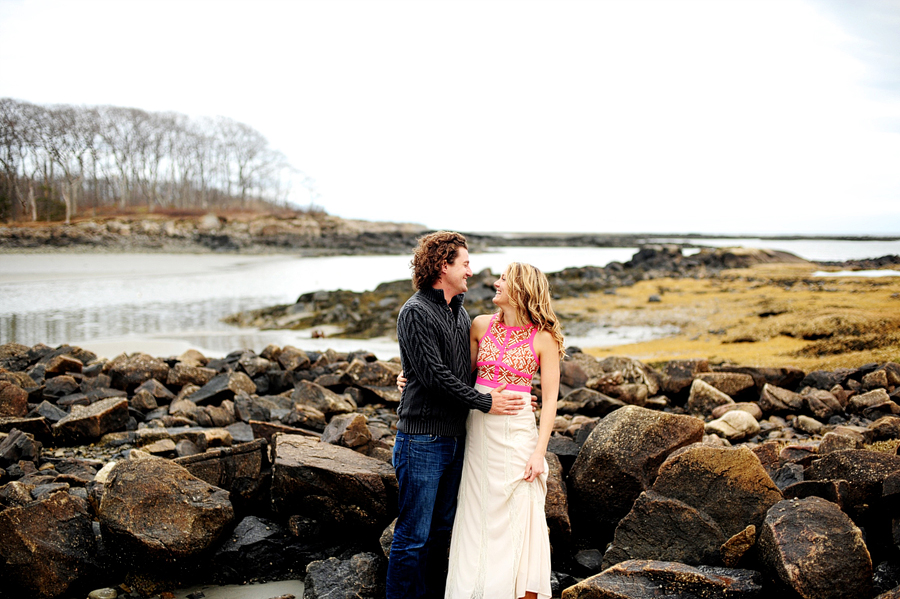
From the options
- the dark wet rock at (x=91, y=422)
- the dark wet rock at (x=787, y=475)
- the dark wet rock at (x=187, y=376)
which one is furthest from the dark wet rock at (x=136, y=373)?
the dark wet rock at (x=787, y=475)

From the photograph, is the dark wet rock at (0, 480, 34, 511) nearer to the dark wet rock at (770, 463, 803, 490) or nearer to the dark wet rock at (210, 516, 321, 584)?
the dark wet rock at (210, 516, 321, 584)

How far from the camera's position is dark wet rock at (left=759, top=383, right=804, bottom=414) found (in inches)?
325

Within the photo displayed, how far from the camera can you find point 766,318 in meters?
17.6

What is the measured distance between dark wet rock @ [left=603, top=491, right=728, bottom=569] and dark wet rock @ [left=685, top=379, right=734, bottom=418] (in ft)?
15.2

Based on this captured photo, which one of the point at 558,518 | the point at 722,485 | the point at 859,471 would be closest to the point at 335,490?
the point at 558,518

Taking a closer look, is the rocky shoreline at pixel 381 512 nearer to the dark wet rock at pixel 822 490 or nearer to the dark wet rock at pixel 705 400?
the dark wet rock at pixel 822 490

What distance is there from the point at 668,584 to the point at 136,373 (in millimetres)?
8372

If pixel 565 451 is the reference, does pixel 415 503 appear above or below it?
above

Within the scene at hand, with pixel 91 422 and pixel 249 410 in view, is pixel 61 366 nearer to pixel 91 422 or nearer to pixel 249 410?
pixel 91 422

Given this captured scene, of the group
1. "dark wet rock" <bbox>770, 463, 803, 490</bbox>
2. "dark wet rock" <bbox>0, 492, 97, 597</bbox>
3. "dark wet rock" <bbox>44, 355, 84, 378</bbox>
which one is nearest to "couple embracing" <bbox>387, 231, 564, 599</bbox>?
"dark wet rock" <bbox>0, 492, 97, 597</bbox>

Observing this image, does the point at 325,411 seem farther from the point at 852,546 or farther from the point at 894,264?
the point at 894,264

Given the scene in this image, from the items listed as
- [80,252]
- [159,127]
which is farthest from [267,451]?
[159,127]

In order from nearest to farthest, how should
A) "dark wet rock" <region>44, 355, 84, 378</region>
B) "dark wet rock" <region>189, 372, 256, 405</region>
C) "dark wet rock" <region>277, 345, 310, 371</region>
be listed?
"dark wet rock" <region>189, 372, 256, 405</region> < "dark wet rock" <region>44, 355, 84, 378</region> < "dark wet rock" <region>277, 345, 310, 371</region>

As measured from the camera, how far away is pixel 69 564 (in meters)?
4.29
